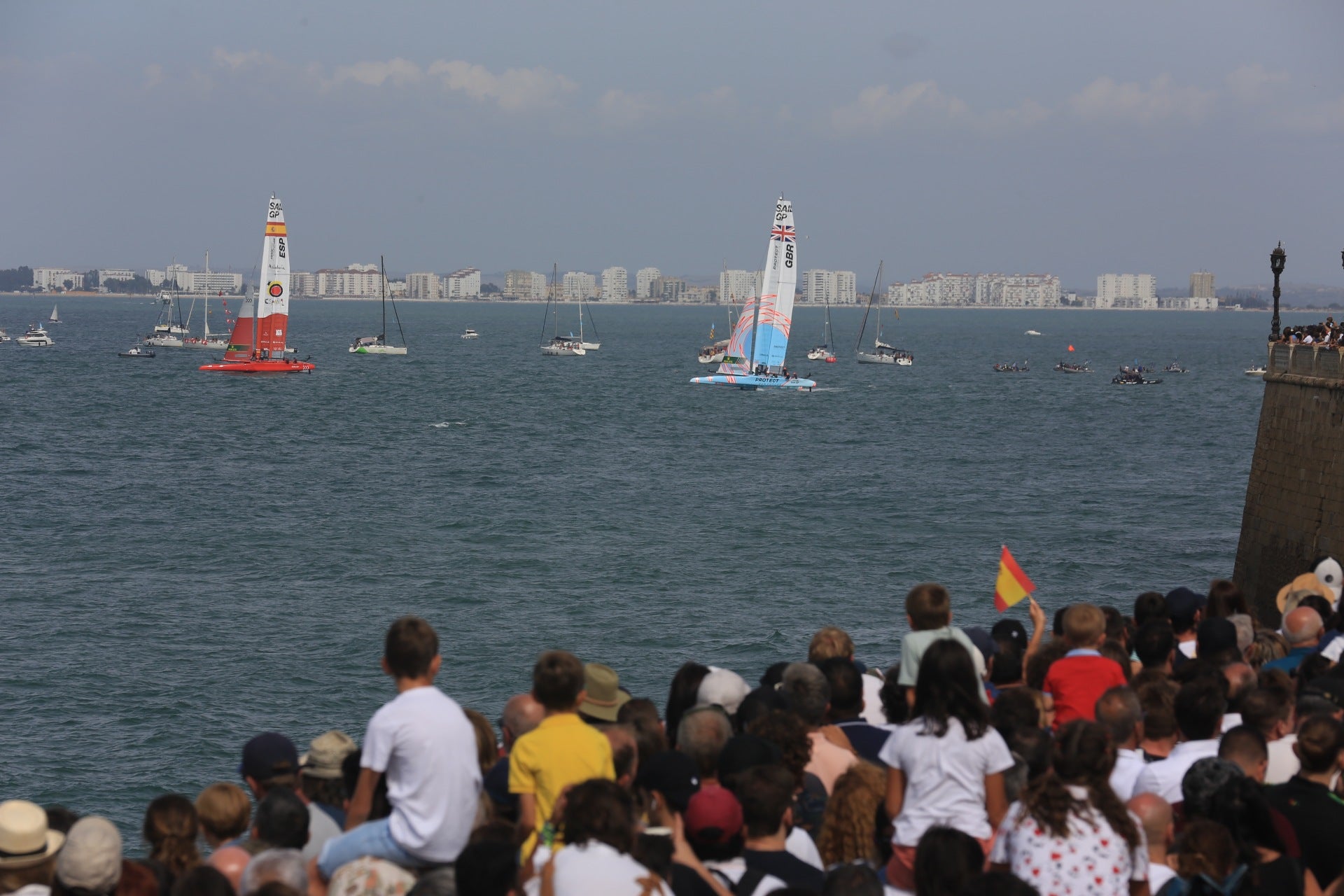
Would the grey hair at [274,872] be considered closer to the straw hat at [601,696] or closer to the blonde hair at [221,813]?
the blonde hair at [221,813]

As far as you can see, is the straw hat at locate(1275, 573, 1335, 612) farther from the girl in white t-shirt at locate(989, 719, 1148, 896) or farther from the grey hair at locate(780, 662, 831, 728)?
the girl in white t-shirt at locate(989, 719, 1148, 896)

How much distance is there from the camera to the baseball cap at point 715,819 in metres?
5.38

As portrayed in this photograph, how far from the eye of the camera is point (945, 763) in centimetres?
563

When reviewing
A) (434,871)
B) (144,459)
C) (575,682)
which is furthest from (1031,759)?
(144,459)

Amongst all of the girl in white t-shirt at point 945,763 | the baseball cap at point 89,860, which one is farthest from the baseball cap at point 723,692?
the baseball cap at point 89,860

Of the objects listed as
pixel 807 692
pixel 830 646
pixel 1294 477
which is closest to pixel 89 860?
pixel 807 692

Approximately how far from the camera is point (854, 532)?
38.0m

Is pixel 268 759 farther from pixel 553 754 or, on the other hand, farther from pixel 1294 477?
pixel 1294 477

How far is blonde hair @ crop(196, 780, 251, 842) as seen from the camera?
557cm

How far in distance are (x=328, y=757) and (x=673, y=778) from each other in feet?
5.19

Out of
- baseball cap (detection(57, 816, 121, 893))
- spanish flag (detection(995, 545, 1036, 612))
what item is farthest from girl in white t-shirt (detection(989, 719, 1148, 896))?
spanish flag (detection(995, 545, 1036, 612))

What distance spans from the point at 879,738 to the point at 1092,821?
194 cm

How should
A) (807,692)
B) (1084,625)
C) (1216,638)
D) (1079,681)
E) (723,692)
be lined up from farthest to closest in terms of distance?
(1216,638), (1084,625), (1079,681), (723,692), (807,692)

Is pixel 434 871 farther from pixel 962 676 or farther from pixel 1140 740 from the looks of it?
pixel 1140 740
